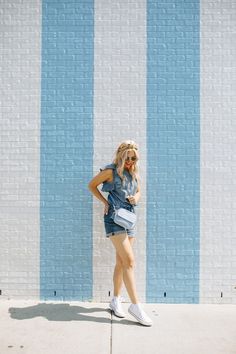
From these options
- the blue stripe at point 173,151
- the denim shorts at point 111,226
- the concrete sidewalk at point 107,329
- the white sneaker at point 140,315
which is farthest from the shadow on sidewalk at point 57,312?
the denim shorts at point 111,226

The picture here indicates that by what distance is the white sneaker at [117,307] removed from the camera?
393cm

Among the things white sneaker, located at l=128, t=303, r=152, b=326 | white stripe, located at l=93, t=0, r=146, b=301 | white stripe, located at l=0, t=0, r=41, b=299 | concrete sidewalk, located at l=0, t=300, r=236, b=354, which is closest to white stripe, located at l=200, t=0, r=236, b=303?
concrete sidewalk, located at l=0, t=300, r=236, b=354

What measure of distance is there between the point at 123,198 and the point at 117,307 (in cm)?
103

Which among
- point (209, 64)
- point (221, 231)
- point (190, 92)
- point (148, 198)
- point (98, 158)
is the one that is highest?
point (209, 64)

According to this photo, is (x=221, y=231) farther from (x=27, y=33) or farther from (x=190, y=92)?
(x=27, y=33)

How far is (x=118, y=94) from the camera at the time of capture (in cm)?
439

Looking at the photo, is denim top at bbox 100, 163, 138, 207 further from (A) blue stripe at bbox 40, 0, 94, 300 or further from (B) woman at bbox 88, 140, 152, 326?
(A) blue stripe at bbox 40, 0, 94, 300

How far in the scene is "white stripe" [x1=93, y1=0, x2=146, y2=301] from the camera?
4383 millimetres

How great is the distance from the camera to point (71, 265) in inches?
173

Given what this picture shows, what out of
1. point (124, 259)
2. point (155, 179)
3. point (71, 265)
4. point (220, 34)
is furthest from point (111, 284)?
point (220, 34)

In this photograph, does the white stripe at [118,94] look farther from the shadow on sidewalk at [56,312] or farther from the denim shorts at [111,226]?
the denim shorts at [111,226]

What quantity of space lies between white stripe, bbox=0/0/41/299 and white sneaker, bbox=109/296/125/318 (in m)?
0.88

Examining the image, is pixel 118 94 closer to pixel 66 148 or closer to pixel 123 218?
pixel 66 148

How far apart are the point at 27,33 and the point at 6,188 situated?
1620 mm
